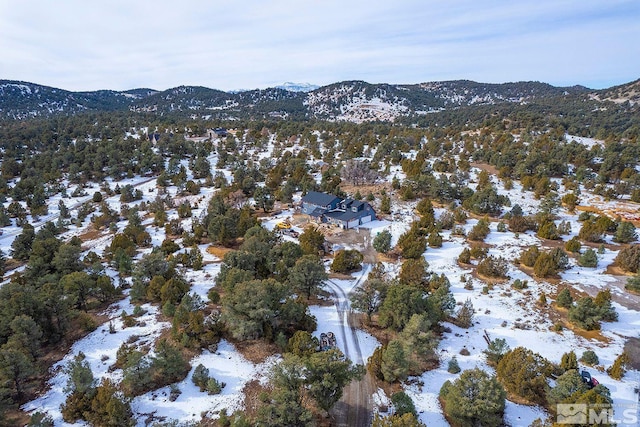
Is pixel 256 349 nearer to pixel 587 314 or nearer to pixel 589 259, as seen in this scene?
pixel 587 314

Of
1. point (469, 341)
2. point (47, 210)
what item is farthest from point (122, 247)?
point (469, 341)

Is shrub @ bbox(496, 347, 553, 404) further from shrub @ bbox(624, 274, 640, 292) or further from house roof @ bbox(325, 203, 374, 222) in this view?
house roof @ bbox(325, 203, 374, 222)

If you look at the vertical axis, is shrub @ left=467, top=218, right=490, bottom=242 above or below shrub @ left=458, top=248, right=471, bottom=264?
above

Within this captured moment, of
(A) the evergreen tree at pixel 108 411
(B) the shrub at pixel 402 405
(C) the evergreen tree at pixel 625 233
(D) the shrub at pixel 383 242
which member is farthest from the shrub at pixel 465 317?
(C) the evergreen tree at pixel 625 233

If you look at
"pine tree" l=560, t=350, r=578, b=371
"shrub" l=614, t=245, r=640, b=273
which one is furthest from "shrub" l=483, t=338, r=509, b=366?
"shrub" l=614, t=245, r=640, b=273

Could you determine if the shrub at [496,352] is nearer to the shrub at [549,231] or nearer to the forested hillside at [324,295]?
the forested hillside at [324,295]

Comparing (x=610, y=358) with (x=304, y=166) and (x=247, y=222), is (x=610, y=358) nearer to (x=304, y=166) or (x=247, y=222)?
(x=247, y=222)
